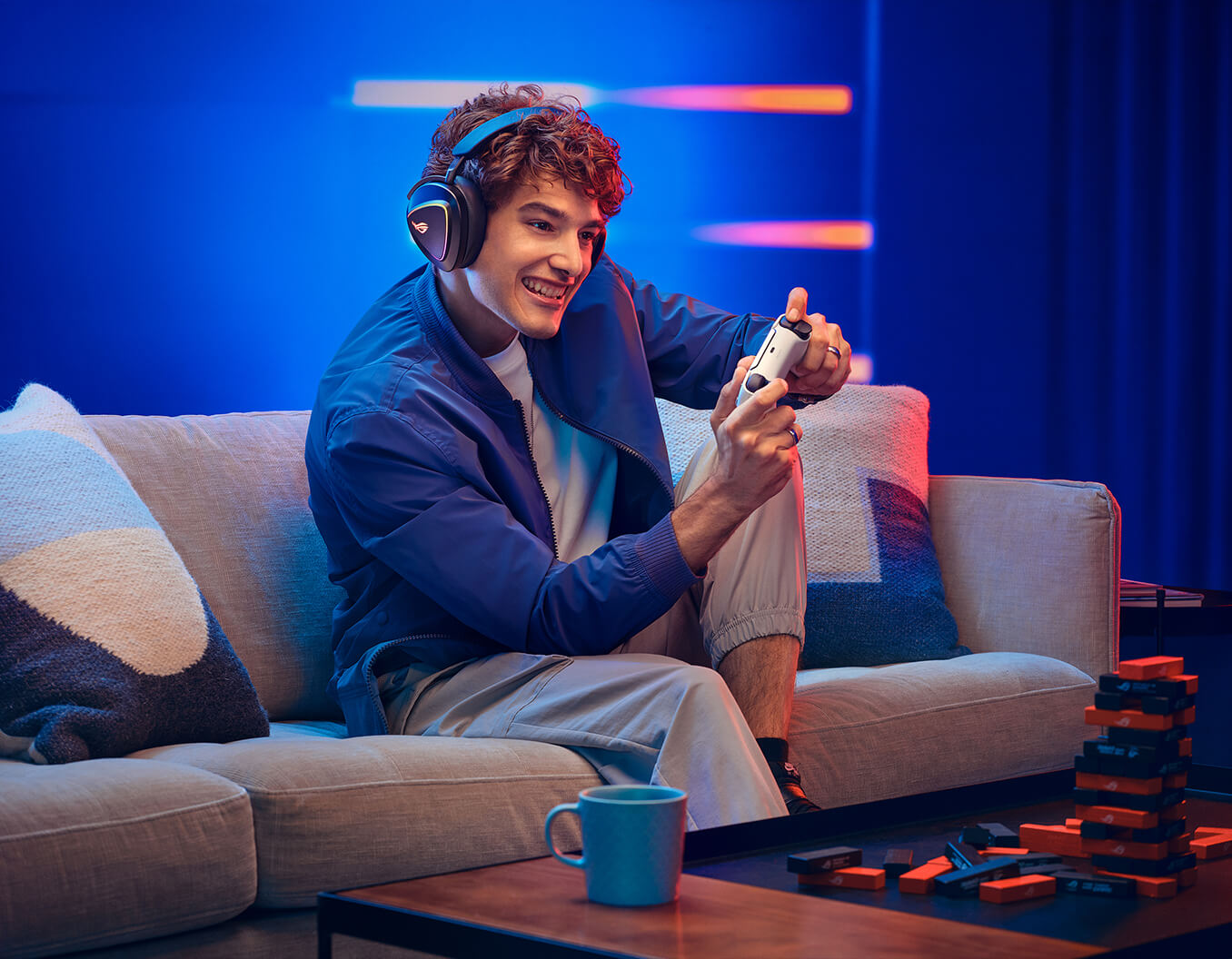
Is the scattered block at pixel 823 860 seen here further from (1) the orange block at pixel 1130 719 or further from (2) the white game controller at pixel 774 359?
(2) the white game controller at pixel 774 359

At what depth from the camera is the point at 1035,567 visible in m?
2.36

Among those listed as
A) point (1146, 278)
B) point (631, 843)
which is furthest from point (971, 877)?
point (1146, 278)

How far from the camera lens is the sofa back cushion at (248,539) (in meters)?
1.96

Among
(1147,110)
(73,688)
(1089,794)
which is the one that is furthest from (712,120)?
(1089,794)

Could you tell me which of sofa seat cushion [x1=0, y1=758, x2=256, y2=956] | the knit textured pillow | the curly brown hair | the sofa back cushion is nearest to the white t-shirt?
the curly brown hair

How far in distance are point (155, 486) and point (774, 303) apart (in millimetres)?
1841

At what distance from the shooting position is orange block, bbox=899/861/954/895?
3.55 feet

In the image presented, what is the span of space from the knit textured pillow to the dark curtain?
2532mm

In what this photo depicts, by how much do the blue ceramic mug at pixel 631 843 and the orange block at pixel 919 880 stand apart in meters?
0.20

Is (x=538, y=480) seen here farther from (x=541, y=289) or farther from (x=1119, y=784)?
(x=1119, y=784)

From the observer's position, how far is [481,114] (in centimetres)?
197

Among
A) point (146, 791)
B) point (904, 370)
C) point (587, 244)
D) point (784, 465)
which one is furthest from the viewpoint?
point (904, 370)

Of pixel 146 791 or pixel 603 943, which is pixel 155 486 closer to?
pixel 146 791

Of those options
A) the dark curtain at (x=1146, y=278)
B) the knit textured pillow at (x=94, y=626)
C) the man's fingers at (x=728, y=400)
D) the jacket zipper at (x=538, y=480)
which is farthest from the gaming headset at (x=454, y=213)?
the dark curtain at (x=1146, y=278)
